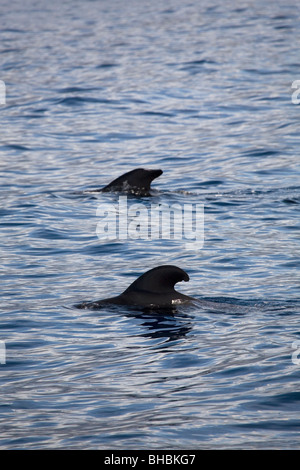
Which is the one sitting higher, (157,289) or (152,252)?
(157,289)

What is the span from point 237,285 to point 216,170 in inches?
311

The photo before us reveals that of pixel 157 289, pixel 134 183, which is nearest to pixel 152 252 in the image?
pixel 157 289

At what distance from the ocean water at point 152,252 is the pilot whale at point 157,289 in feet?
0.56

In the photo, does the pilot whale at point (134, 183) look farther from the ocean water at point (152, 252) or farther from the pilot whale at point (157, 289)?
the pilot whale at point (157, 289)

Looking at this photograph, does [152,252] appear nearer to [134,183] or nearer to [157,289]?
[157,289]

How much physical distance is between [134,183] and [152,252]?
3.64m

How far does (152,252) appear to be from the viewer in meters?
14.4

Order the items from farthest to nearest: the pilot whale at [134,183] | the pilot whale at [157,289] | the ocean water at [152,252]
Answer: the pilot whale at [134,183], the pilot whale at [157,289], the ocean water at [152,252]

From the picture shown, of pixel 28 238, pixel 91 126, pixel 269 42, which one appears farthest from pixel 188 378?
pixel 269 42

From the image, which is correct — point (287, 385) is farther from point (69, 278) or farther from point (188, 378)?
point (69, 278)

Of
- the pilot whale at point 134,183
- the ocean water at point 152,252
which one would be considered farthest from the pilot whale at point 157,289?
the pilot whale at point 134,183

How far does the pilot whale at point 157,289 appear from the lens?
35.7ft

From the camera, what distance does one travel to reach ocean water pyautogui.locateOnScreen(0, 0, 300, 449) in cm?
835

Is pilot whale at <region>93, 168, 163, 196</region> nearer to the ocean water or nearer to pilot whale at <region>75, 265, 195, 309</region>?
the ocean water
